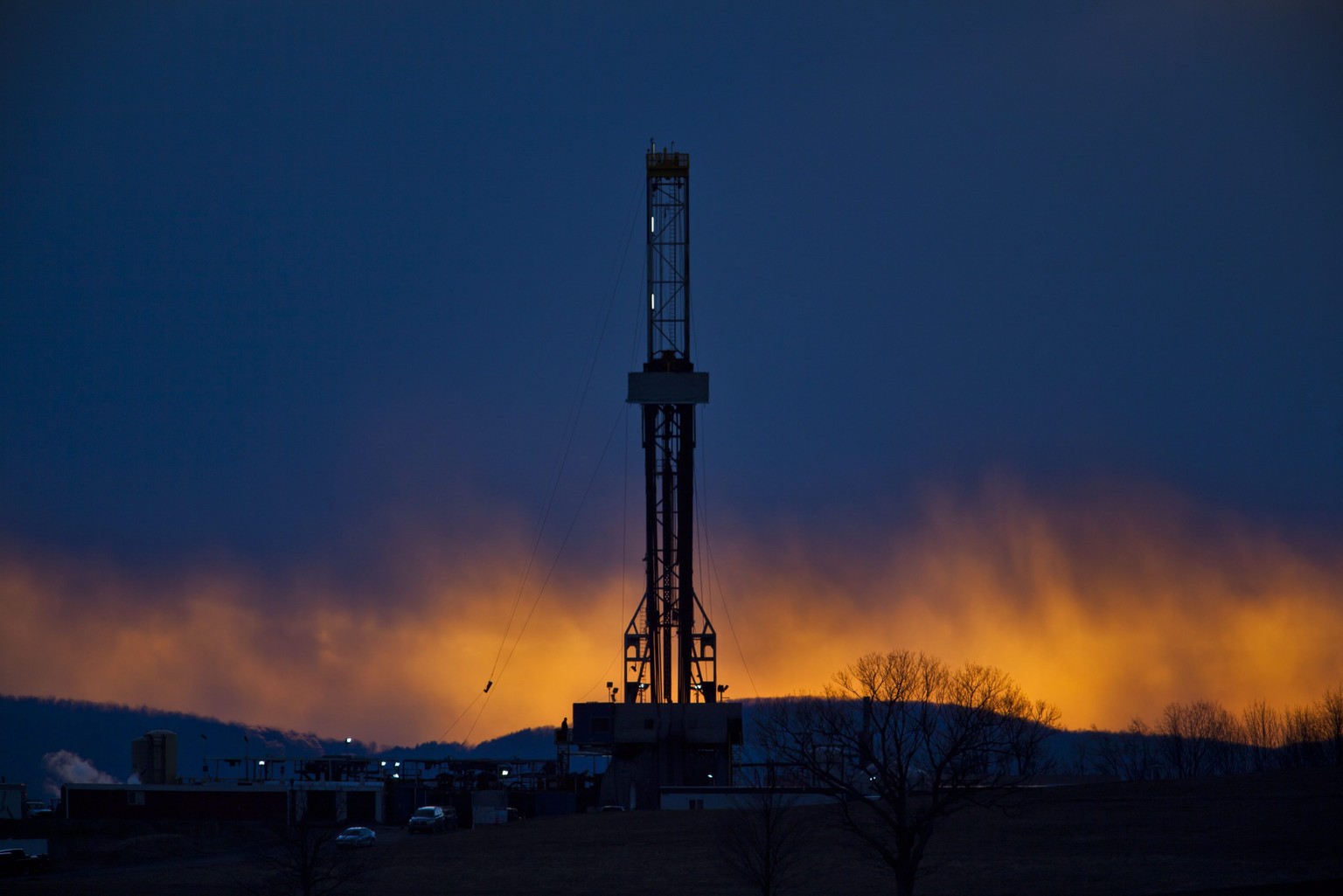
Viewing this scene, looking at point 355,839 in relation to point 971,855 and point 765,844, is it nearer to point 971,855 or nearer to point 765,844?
point 765,844

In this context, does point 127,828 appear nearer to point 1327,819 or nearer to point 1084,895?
point 1084,895

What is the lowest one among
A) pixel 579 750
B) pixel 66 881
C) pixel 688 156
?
pixel 66 881

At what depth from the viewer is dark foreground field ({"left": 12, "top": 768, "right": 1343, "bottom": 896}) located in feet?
143

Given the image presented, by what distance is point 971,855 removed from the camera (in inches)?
1889

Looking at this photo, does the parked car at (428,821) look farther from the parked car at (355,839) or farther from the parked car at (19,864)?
the parked car at (19,864)

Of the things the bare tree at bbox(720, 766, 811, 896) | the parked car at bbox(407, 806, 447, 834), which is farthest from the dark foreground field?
the parked car at bbox(407, 806, 447, 834)

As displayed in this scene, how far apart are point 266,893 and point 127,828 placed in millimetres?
27492

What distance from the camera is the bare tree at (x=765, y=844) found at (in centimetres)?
4238

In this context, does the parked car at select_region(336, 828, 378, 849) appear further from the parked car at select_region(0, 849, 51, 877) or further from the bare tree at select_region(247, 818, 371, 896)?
the parked car at select_region(0, 849, 51, 877)

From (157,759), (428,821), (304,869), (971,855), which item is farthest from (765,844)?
(157,759)

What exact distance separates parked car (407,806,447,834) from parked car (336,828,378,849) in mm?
7154

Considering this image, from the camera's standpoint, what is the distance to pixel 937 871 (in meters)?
45.5

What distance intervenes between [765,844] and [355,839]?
19.5m

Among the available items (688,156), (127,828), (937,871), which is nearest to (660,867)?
(937,871)
